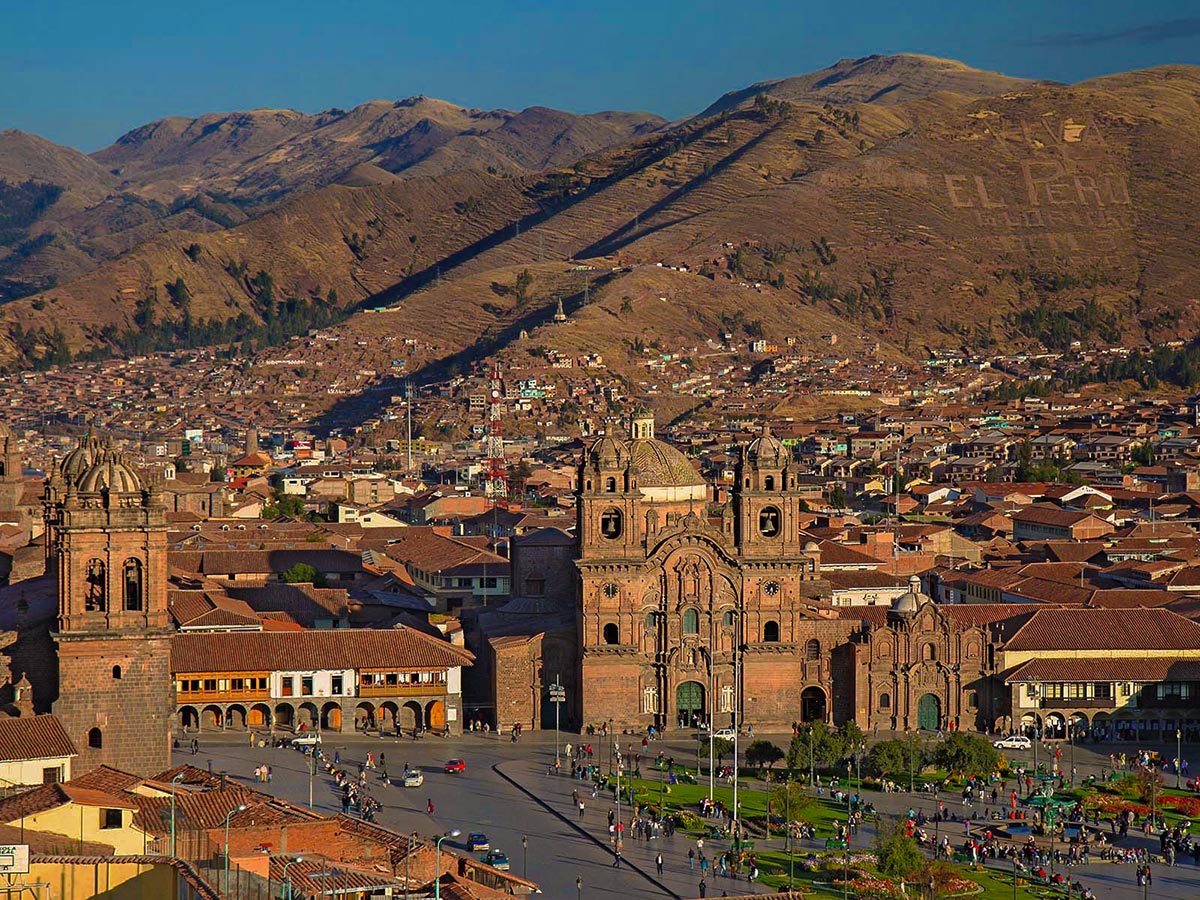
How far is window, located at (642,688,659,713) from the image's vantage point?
80.9 m

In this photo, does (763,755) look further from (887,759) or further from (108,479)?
(108,479)

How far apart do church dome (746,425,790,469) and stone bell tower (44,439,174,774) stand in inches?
968

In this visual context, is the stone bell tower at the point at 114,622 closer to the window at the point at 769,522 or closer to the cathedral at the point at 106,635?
the cathedral at the point at 106,635

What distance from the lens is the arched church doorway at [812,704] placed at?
8181cm

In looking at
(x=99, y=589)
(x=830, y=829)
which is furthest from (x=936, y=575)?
(x=99, y=589)

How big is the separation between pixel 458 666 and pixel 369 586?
24.4 metres

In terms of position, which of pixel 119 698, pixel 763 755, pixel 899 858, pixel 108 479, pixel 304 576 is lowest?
pixel 899 858

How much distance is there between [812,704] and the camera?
82.2 metres

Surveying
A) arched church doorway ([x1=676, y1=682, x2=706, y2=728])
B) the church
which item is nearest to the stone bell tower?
the church

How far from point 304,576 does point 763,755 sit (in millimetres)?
35830

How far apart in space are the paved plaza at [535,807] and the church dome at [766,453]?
951 cm

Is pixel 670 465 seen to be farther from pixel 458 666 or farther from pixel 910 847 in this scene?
pixel 910 847

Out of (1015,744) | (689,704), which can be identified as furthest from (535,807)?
(1015,744)

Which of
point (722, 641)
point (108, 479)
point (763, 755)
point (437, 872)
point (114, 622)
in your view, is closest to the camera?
point (437, 872)
